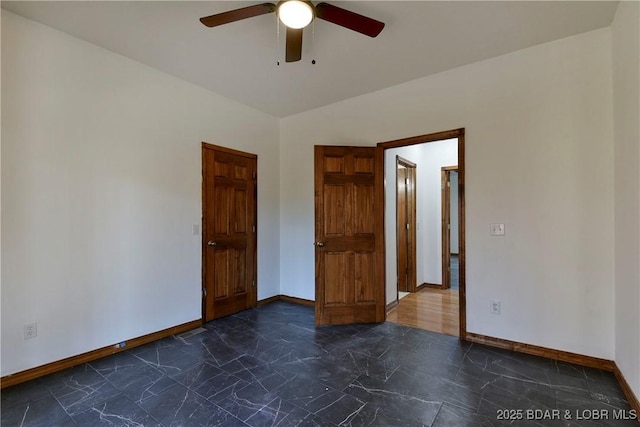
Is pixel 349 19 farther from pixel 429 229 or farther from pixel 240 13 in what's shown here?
pixel 429 229

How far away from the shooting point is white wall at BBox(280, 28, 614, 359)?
240 cm

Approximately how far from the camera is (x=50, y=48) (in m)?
2.38

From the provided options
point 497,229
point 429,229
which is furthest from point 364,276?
point 429,229

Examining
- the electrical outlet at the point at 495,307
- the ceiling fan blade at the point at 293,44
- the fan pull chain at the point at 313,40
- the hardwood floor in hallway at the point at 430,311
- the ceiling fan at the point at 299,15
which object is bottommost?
the hardwood floor in hallway at the point at 430,311

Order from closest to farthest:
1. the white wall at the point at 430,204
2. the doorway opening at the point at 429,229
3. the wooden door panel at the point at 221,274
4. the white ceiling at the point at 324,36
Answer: the white ceiling at the point at 324,36, the wooden door panel at the point at 221,274, the doorway opening at the point at 429,229, the white wall at the point at 430,204

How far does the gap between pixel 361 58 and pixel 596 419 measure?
3.23m

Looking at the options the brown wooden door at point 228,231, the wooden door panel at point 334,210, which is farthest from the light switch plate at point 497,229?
the brown wooden door at point 228,231

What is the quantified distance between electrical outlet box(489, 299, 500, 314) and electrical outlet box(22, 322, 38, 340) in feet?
12.8

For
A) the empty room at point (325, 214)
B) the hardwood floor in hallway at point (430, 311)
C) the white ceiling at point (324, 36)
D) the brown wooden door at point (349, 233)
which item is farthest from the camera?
the brown wooden door at point (349, 233)

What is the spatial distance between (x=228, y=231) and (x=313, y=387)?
223 cm

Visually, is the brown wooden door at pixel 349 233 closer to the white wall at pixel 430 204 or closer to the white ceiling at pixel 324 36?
the white ceiling at pixel 324 36

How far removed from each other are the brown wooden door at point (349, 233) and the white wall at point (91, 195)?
1.45m

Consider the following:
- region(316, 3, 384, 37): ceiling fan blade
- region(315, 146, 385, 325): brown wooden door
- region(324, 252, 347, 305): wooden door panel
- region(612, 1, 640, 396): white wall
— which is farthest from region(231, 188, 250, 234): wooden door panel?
region(612, 1, 640, 396): white wall

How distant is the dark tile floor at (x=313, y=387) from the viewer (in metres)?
1.84
